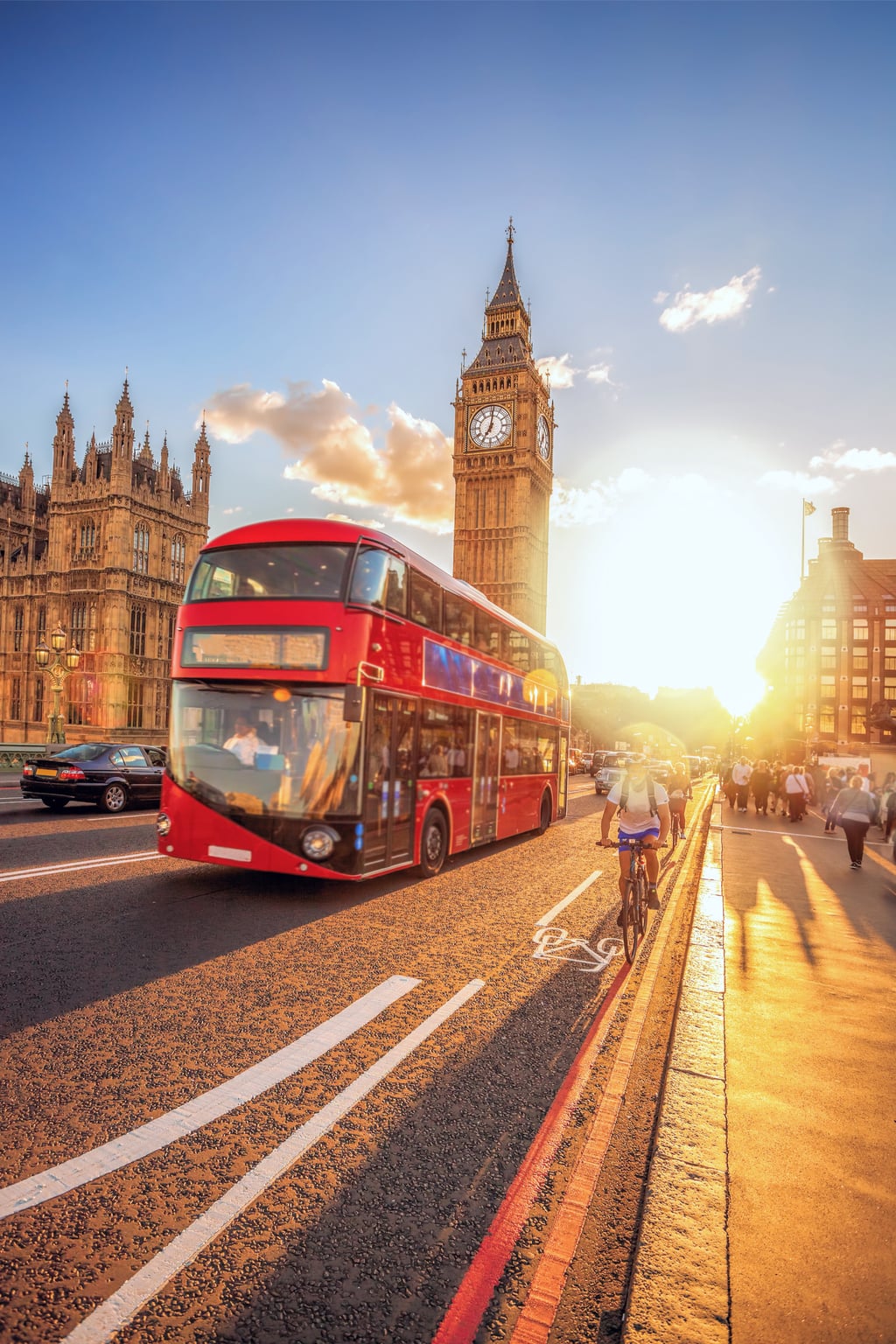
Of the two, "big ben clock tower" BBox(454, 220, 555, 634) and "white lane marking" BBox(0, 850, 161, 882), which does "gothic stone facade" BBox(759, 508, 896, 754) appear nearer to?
"big ben clock tower" BBox(454, 220, 555, 634)

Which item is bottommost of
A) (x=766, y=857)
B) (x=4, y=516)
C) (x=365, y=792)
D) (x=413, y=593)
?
(x=766, y=857)

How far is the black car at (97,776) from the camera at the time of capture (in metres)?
15.3

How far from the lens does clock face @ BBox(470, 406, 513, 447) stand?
8712 cm

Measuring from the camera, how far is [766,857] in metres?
14.2

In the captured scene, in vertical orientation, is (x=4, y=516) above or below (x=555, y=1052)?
above

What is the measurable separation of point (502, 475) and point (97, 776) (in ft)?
248

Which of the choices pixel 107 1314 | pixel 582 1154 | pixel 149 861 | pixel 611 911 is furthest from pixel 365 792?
pixel 107 1314

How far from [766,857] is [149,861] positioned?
10523 mm

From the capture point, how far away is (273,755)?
26.7 feet

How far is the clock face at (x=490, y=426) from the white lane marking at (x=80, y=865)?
3216 inches

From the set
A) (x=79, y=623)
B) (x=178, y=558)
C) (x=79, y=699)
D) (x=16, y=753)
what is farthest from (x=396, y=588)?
(x=178, y=558)

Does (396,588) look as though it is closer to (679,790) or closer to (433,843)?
(433,843)

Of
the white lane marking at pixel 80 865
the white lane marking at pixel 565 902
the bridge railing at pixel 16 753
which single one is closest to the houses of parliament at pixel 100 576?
the bridge railing at pixel 16 753

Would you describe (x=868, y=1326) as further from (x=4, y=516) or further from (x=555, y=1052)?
(x=4, y=516)
